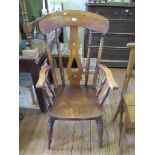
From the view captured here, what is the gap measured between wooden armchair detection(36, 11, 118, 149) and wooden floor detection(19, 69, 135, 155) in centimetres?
10

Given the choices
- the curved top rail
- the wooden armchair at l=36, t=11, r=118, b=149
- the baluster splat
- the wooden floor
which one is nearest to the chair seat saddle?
the wooden armchair at l=36, t=11, r=118, b=149

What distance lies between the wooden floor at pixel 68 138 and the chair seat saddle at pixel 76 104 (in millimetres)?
350

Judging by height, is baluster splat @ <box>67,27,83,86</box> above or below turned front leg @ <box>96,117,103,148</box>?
above

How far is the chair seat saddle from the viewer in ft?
6.42

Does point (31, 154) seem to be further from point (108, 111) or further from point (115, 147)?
point (108, 111)

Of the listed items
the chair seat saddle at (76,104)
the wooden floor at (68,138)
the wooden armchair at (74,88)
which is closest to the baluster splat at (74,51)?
the wooden armchair at (74,88)

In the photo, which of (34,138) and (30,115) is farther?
(30,115)

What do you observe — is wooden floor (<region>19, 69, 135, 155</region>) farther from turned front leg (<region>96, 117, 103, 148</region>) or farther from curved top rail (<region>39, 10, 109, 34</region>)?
curved top rail (<region>39, 10, 109, 34</region>)

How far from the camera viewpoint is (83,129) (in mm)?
2438

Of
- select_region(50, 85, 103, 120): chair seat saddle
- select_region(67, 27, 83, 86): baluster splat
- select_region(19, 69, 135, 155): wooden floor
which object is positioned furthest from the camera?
select_region(67, 27, 83, 86): baluster splat
